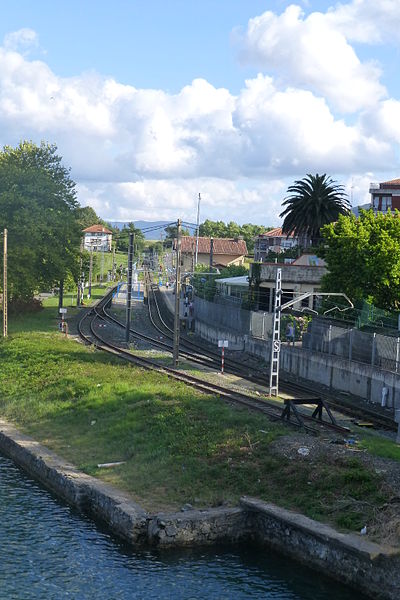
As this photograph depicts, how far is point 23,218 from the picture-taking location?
64.7 meters

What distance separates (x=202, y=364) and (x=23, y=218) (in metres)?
25.4

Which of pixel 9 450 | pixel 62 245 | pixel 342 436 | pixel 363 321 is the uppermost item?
pixel 62 245

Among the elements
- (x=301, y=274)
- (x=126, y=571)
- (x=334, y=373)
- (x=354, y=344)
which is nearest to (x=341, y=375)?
(x=334, y=373)

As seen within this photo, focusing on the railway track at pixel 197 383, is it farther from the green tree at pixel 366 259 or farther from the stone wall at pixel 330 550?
the green tree at pixel 366 259

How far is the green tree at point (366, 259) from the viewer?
145 ft

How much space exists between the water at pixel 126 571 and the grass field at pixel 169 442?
188 centimetres

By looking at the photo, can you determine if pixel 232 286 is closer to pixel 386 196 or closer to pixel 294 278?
pixel 294 278

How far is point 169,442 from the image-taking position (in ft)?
88.4

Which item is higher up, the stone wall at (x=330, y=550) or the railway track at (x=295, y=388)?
the railway track at (x=295, y=388)

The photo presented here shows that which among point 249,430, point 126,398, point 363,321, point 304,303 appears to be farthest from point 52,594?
point 304,303

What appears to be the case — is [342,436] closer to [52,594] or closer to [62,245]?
[52,594]

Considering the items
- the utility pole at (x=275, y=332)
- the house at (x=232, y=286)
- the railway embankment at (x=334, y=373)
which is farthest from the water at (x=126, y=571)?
the house at (x=232, y=286)

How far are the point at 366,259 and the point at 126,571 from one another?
2997 centimetres

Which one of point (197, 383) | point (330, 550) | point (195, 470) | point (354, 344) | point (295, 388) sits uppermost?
point (354, 344)
